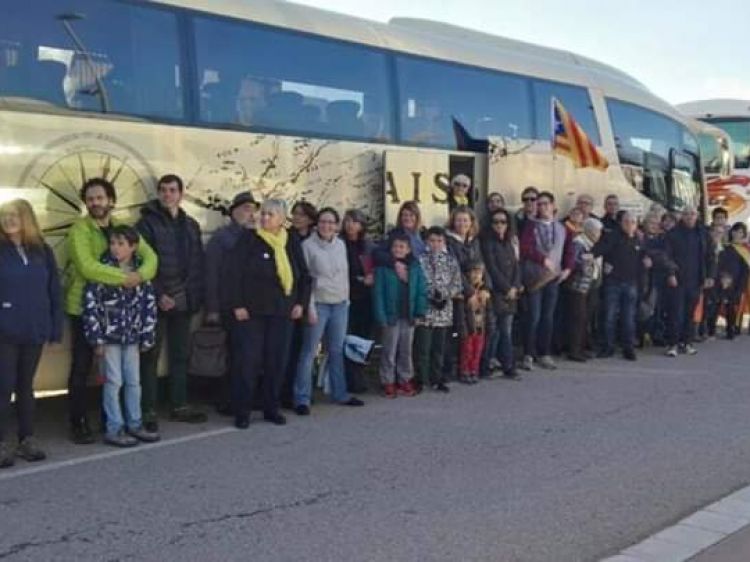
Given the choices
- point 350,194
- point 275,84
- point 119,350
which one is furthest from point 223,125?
point 119,350

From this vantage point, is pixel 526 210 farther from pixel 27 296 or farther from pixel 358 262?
pixel 27 296

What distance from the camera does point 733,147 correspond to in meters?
25.0

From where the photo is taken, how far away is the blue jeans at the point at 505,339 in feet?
35.2

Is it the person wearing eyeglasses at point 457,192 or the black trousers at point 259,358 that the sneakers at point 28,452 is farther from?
the person wearing eyeglasses at point 457,192

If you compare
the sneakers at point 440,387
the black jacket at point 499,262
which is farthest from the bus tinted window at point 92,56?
the black jacket at point 499,262

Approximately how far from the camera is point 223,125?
28.6ft

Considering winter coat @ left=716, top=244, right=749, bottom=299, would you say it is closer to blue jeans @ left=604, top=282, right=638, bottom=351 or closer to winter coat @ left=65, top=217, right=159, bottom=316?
blue jeans @ left=604, top=282, right=638, bottom=351

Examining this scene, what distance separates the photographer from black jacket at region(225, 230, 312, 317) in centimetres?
805

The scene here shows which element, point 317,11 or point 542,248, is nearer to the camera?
point 317,11

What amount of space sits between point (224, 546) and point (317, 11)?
239 inches

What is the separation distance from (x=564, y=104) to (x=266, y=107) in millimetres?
5237

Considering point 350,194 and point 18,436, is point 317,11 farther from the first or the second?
point 18,436

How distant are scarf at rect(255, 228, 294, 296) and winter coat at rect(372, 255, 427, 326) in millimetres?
1328

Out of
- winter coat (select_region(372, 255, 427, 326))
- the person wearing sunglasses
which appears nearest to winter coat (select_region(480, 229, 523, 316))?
the person wearing sunglasses
